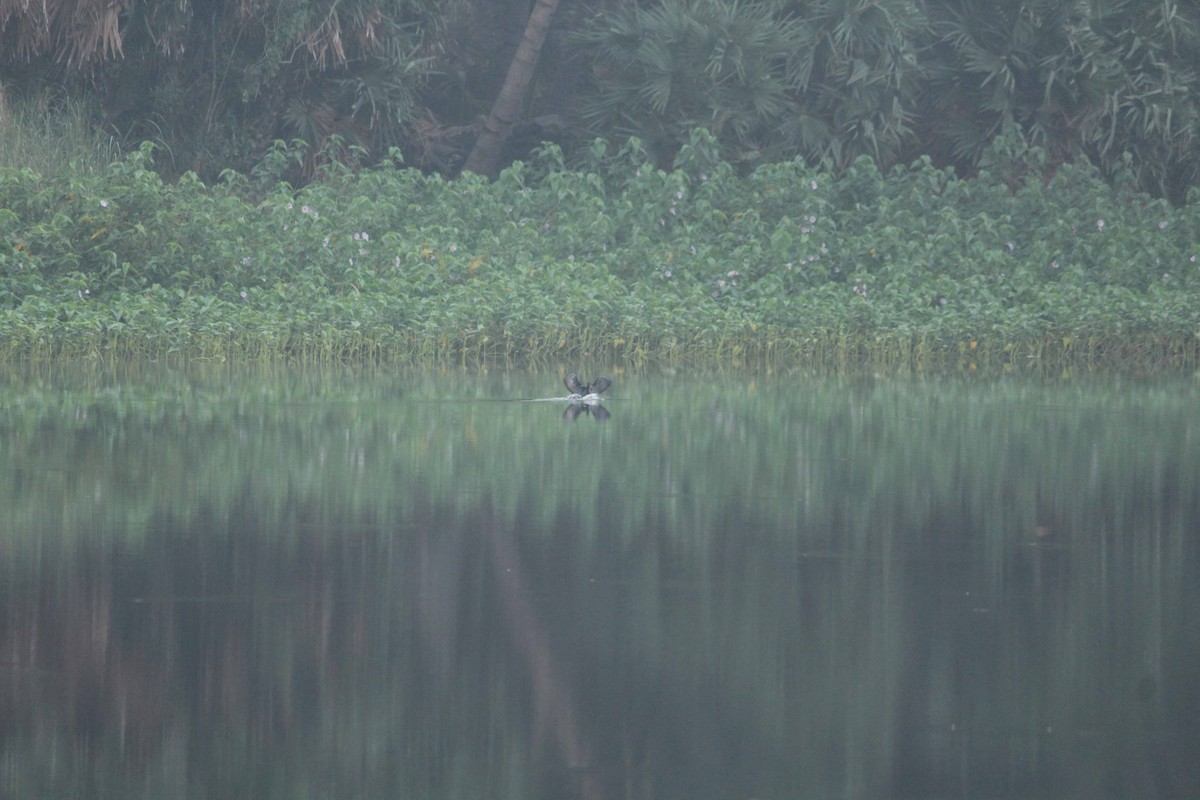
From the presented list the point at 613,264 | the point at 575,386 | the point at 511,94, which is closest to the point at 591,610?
the point at 575,386

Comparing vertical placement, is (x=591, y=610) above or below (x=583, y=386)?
below

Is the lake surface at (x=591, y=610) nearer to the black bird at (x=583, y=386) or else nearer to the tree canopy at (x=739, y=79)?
the black bird at (x=583, y=386)

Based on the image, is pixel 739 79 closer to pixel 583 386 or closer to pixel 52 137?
pixel 52 137

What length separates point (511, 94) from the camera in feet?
64.1

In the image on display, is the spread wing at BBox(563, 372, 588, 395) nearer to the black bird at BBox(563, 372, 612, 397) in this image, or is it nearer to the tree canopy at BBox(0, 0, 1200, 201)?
the black bird at BBox(563, 372, 612, 397)

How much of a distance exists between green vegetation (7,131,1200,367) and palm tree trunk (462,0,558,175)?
855 millimetres

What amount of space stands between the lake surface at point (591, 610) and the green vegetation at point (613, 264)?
4540 millimetres

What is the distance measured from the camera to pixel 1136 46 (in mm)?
18016

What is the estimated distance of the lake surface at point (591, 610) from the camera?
3.66 m

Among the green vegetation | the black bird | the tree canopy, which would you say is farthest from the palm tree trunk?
the black bird

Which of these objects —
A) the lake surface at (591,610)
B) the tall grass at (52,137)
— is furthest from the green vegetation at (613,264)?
the lake surface at (591,610)

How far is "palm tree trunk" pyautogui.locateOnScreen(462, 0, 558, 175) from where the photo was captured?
1947 centimetres

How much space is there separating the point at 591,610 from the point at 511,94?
49.9ft

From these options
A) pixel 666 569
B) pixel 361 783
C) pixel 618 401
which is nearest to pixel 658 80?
pixel 618 401
